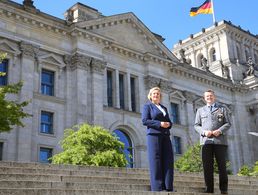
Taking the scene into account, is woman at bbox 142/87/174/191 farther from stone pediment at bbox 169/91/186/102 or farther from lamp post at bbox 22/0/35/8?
stone pediment at bbox 169/91/186/102

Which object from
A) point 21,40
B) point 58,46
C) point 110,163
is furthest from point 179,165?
point 21,40

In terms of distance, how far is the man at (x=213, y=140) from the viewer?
32.2 ft

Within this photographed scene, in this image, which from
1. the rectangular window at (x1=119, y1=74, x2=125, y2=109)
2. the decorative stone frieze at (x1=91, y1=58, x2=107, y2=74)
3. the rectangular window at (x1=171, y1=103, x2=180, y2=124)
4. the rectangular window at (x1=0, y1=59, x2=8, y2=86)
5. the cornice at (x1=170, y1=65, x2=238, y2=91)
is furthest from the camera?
the cornice at (x1=170, y1=65, x2=238, y2=91)

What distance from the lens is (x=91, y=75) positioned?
3334 cm

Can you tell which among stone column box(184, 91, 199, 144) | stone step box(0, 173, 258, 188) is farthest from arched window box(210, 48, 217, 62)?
stone step box(0, 173, 258, 188)

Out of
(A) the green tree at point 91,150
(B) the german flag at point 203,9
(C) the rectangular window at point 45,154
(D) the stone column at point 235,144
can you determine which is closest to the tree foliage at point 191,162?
(A) the green tree at point 91,150

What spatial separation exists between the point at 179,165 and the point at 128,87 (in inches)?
325

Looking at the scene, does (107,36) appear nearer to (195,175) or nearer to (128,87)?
(128,87)

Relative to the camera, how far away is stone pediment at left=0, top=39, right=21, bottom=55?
2922cm

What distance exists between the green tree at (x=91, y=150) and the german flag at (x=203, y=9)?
88.4 ft

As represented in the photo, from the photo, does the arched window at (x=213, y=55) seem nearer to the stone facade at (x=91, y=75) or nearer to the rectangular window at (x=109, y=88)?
the stone facade at (x=91, y=75)

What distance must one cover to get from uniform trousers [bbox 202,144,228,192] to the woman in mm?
1017

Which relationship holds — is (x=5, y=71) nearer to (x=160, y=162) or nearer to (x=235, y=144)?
(x=160, y=162)

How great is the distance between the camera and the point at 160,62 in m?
39.3
